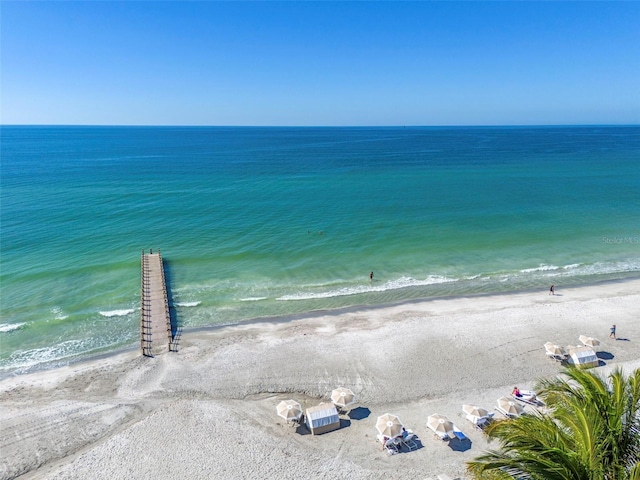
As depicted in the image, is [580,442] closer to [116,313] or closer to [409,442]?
[409,442]

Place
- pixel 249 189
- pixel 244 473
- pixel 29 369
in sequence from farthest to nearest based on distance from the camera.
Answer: pixel 249 189 → pixel 29 369 → pixel 244 473

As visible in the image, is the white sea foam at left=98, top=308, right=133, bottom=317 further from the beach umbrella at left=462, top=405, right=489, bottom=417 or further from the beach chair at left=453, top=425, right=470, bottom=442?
the beach umbrella at left=462, top=405, right=489, bottom=417

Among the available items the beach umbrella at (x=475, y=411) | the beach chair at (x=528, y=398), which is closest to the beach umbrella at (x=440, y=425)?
the beach umbrella at (x=475, y=411)

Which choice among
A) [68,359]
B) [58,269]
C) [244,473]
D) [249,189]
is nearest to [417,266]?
[244,473]

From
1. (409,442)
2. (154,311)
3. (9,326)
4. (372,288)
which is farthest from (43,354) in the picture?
(372,288)

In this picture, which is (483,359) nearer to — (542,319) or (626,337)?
(542,319)

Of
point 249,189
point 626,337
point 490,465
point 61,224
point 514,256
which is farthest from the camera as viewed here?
point 249,189
